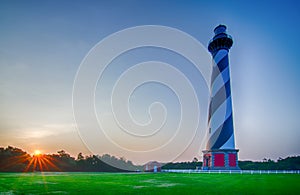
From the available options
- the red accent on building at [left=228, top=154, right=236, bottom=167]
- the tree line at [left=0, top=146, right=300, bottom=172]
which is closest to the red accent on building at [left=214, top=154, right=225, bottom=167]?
the red accent on building at [left=228, top=154, right=236, bottom=167]

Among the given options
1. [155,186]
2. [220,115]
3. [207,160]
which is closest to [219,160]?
[207,160]

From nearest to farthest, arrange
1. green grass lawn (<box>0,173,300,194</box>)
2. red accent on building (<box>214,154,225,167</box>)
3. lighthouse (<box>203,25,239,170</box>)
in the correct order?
green grass lawn (<box>0,173,300,194</box>), red accent on building (<box>214,154,225,167</box>), lighthouse (<box>203,25,239,170</box>)

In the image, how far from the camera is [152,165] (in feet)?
128

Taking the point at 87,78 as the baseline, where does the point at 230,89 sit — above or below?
above

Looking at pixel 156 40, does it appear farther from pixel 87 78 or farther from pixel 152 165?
pixel 152 165

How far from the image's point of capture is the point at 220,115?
34.3 meters

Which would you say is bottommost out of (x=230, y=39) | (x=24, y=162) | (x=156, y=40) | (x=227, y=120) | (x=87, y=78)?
(x=24, y=162)

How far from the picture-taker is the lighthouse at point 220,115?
1264 inches

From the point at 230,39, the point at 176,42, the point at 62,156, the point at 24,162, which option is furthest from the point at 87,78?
the point at 62,156

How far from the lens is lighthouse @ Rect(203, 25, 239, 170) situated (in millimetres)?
32094

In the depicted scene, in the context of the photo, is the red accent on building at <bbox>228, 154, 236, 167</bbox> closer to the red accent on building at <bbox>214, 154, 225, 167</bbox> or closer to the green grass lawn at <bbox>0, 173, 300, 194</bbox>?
the red accent on building at <bbox>214, 154, 225, 167</bbox>

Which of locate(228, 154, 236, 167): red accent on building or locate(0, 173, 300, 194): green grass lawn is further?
locate(228, 154, 236, 167): red accent on building

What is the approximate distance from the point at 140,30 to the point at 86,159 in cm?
3644

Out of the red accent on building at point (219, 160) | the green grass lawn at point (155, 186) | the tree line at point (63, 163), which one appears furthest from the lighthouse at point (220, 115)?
the green grass lawn at point (155, 186)
